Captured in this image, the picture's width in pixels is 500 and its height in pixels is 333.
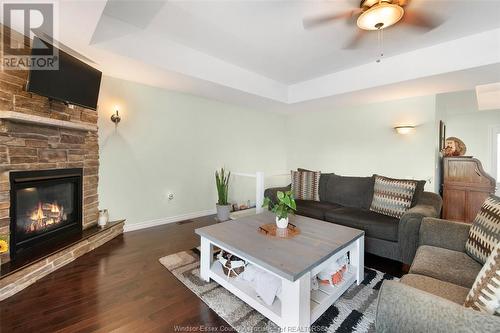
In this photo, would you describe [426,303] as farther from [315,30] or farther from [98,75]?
[98,75]

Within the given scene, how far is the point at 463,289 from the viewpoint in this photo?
48.1 inches

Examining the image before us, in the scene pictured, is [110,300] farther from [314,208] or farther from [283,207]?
[314,208]

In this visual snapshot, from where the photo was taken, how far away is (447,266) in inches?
58.3

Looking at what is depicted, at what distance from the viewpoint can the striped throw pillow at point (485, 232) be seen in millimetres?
1400

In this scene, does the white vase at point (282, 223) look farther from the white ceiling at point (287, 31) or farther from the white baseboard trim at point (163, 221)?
the white baseboard trim at point (163, 221)

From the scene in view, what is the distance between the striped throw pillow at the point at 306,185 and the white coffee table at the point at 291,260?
1323 millimetres

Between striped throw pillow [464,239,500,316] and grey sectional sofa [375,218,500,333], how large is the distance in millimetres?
73

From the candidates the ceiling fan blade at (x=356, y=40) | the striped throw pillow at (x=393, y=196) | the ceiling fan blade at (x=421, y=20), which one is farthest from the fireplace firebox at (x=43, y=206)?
the ceiling fan blade at (x=421, y=20)

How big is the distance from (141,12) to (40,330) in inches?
104

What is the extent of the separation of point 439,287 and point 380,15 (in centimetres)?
190

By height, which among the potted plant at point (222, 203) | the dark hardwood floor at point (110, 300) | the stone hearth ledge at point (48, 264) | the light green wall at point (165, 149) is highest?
the light green wall at point (165, 149)

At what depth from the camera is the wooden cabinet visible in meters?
3.65

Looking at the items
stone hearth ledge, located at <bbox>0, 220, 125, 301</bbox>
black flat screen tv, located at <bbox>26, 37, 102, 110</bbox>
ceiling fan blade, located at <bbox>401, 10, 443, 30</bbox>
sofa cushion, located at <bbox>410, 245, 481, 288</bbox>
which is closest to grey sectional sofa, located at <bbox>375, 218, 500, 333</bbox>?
sofa cushion, located at <bbox>410, 245, 481, 288</bbox>

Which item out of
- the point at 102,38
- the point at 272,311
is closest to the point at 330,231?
the point at 272,311
